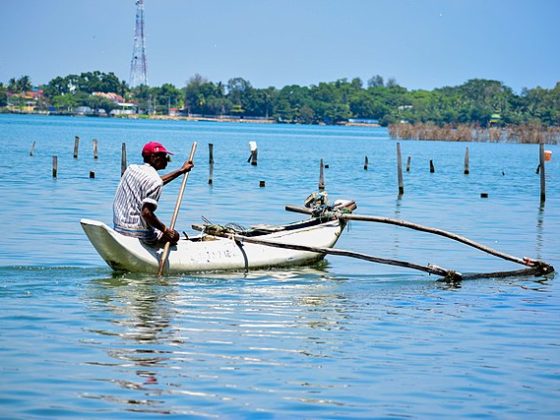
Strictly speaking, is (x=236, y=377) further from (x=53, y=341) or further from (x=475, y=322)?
(x=475, y=322)

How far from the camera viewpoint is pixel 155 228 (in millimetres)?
14328

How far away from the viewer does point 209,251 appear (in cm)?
1538

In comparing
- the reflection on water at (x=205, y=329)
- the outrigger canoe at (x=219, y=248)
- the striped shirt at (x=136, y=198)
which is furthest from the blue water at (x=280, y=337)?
the striped shirt at (x=136, y=198)

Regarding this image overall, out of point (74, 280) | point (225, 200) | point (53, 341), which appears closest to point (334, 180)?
point (225, 200)

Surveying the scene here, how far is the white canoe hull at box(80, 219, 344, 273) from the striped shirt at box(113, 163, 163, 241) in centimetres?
16

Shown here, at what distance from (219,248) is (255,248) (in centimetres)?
70

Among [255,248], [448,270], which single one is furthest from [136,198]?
[448,270]

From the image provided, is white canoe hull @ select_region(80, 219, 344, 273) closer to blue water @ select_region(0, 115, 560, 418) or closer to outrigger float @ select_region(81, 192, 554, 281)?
outrigger float @ select_region(81, 192, 554, 281)

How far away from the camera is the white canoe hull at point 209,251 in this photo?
14125 mm

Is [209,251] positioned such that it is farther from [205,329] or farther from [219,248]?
[205,329]

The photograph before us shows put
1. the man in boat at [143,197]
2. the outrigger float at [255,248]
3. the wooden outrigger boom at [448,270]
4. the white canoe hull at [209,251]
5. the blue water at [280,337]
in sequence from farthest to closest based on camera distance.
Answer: the wooden outrigger boom at [448,270]
the outrigger float at [255,248]
the white canoe hull at [209,251]
the man in boat at [143,197]
the blue water at [280,337]

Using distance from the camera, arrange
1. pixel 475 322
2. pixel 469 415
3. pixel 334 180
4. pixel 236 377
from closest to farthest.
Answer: pixel 469 415
pixel 236 377
pixel 475 322
pixel 334 180

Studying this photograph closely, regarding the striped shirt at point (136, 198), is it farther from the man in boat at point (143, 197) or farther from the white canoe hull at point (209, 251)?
the white canoe hull at point (209, 251)

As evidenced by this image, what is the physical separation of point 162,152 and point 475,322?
4499 mm
